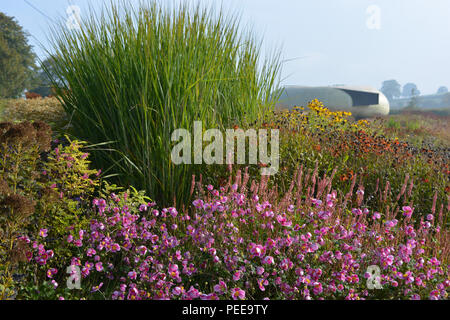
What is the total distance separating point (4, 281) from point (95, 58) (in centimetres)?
279

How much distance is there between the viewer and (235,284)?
2.73 m

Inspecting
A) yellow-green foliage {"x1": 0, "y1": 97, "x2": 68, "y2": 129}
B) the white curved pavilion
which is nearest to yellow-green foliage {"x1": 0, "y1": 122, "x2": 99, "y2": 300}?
yellow-green foliage {"x1": 0, "y1": 97, "x2": 68, "y2": 129}

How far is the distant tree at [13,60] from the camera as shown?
26.2 m

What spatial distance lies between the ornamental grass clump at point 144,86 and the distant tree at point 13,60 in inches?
961

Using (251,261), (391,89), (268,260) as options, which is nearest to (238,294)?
(268,260)

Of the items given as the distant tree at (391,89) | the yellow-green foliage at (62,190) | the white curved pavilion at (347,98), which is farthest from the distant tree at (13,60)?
the distant tree at (391,89)

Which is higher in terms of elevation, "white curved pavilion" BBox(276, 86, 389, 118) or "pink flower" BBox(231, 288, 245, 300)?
"white curved pavilion" BBox(276, 86, 389, 118)

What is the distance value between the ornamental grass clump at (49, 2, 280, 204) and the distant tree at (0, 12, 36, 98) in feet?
80.1

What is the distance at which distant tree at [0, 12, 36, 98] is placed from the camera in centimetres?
2625

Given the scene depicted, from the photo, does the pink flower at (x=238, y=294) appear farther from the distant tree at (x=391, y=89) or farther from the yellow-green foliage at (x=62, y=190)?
the distant tree at (x=391, y=89)

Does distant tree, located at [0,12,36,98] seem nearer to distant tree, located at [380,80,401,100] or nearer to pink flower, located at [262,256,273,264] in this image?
pink flower, located at [262,256,273,264]

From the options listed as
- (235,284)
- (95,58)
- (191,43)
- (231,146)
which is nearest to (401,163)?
(231,146)

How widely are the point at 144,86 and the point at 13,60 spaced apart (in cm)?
2794
